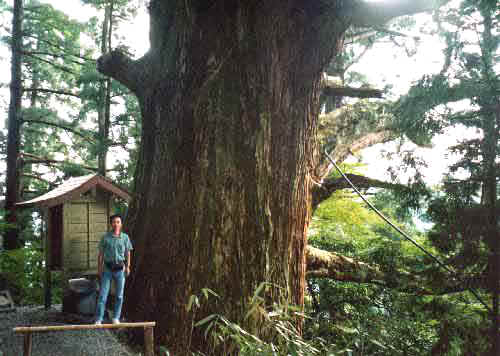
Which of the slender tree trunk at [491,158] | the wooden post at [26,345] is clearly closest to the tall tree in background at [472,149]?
the slender tree trunk at [491,158]

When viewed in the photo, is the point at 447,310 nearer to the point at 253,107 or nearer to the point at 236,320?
the point at 236,320

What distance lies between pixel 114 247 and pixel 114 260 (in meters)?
0.15

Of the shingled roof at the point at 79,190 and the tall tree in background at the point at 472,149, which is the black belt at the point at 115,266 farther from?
the tall tree in background at the point at 472,149

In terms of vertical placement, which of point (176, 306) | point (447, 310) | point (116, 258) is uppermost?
point (116, 258)

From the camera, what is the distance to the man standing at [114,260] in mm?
4918

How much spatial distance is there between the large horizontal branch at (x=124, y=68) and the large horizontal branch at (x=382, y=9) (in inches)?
109

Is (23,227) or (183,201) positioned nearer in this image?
(183,201)

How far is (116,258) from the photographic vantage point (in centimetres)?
491

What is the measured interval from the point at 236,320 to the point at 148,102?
2.95 m

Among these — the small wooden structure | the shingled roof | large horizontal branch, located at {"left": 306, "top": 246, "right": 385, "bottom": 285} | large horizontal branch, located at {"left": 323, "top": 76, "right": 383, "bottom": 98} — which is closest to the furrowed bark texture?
the shingled roof

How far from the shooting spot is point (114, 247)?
493 centimetres

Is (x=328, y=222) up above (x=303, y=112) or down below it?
below

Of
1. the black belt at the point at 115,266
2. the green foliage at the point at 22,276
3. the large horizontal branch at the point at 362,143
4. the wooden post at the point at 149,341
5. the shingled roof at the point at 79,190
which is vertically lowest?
the green foliage at the point at 22,276

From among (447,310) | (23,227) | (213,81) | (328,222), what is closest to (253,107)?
(213,81)
